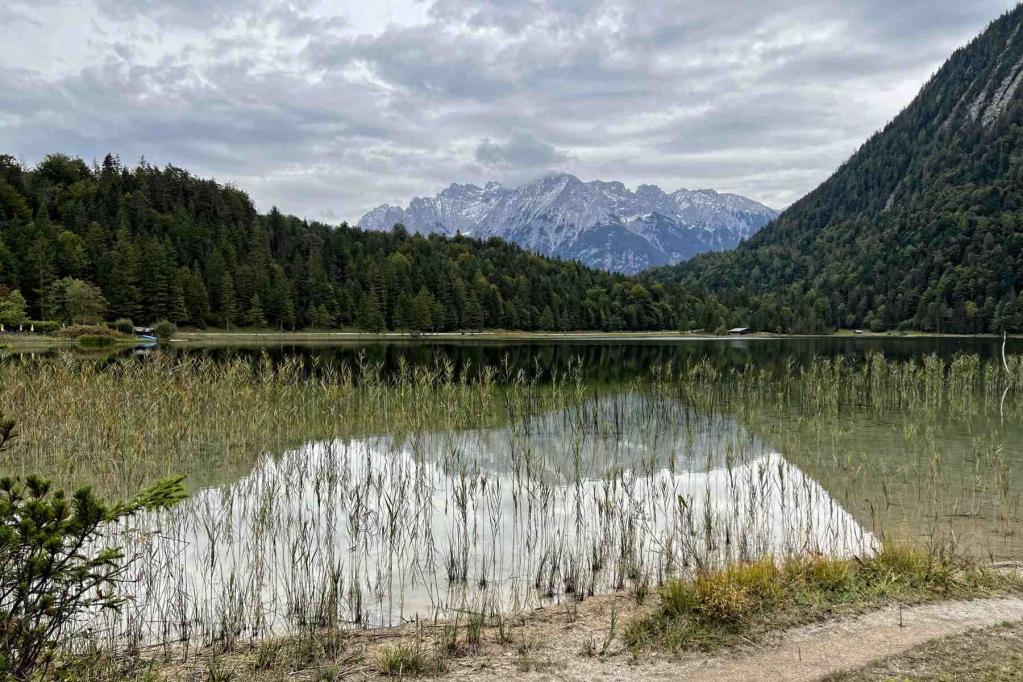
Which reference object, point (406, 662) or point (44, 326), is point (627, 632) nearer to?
point (406, 662)

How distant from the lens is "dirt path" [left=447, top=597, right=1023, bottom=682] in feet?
25.7

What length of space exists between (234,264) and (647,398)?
474ft

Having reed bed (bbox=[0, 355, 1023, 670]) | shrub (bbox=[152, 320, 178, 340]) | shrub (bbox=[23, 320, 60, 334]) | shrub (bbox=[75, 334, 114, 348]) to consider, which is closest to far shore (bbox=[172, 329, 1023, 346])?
shrub (bbox=[152, 320, 178, 340])

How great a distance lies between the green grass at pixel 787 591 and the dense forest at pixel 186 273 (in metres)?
108

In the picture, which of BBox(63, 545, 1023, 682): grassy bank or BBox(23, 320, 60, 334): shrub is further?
BBox(23, 320, 60, 334): shrub

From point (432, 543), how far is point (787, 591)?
657cm

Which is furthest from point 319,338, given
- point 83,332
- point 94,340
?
point 94,340

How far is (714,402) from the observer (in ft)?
117

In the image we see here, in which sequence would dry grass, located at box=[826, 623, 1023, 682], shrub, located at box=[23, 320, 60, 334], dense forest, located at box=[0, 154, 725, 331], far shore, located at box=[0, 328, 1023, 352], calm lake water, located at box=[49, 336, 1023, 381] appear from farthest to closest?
dense forest, located at box=[0, 154, 725, 331]
shrub, located at box=[23, 320, 60, 334]
far shore, located at box=[0, 328, 1023, 352]
calm lake water, located at box=[49, 336, 1023, 381]
dry grass, located at box=[826, 623, 1023, 682]

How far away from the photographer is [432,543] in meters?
13.2

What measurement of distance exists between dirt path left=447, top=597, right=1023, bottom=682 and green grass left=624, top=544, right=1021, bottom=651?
1.12 ft

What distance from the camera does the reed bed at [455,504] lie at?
11.0 metres

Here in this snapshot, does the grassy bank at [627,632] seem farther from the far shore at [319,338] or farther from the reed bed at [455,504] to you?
the far shore at [319,338]

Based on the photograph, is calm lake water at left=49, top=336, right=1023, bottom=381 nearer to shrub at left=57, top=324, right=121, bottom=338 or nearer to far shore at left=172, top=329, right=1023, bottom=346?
shrub at left=57, top=324, right=121, bottom=338
